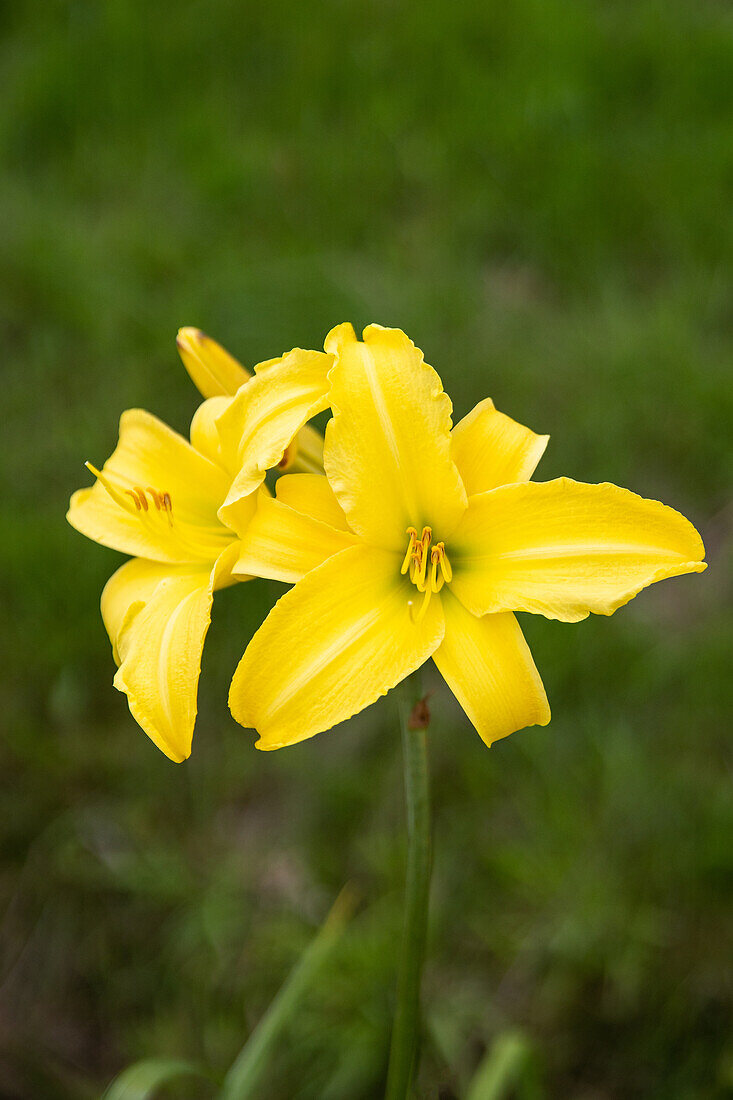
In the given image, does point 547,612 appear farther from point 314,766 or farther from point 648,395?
point 648,395

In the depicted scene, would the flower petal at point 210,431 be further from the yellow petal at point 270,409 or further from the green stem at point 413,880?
the green stem at point 413,880

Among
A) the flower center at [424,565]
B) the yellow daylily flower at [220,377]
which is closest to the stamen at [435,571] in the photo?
the flower center at [424,565]

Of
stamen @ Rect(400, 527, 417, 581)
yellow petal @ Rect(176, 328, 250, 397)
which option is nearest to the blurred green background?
stamen @ Rect(400, 527, 417, 581)

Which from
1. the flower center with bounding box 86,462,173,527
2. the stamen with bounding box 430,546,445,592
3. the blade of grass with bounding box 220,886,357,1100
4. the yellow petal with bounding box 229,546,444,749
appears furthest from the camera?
the blade of grass with bounding box 220,886,357,1100

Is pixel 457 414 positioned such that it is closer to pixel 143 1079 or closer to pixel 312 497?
pixel 312 497

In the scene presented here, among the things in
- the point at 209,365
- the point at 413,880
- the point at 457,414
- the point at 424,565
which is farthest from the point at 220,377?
the point at 457,414

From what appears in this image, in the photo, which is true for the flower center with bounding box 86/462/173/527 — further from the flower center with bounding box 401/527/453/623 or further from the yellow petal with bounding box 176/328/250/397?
the flower center with bounding box 401/527/453/623

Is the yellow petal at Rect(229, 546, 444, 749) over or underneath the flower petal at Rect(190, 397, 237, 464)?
underneath
